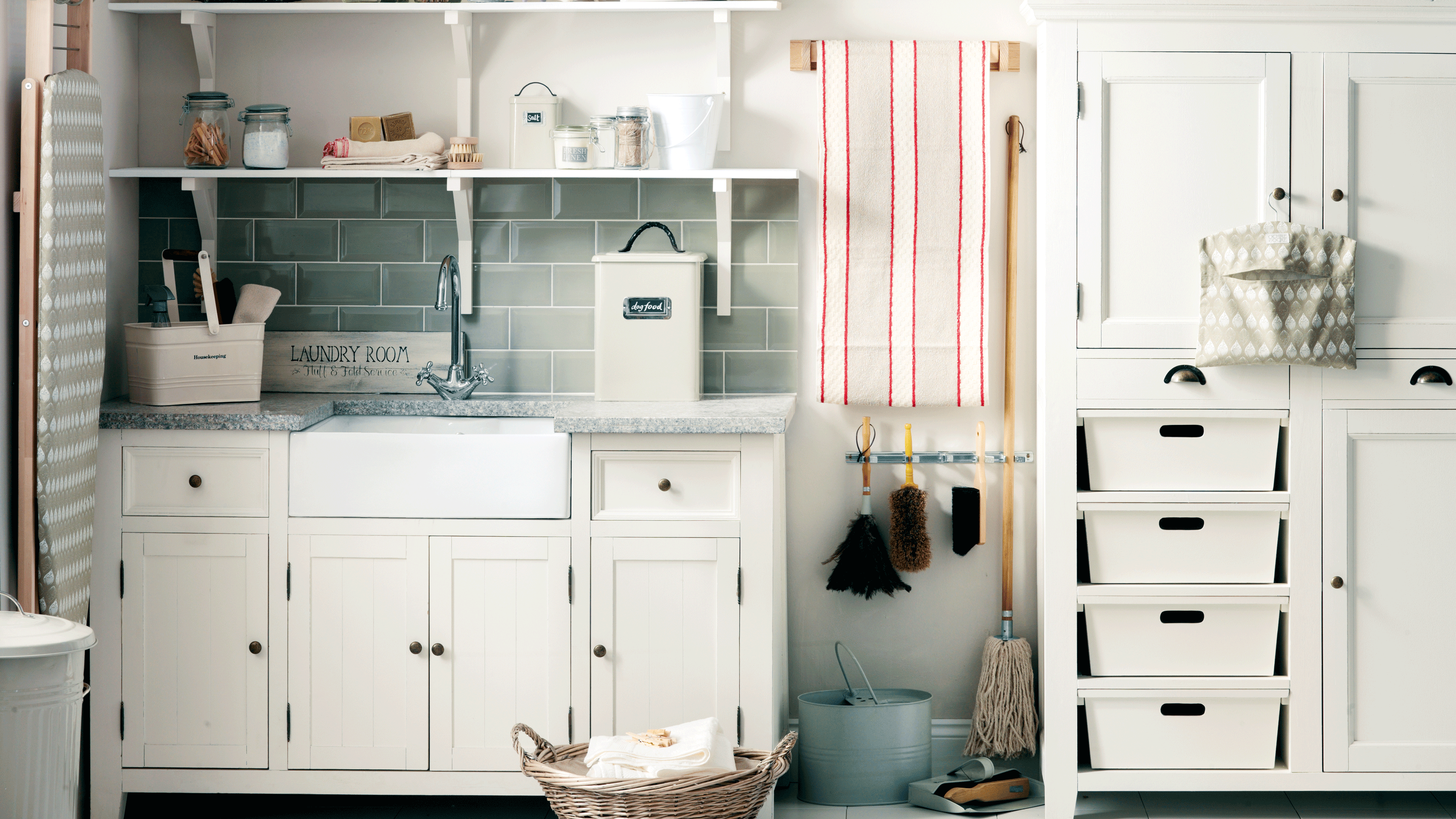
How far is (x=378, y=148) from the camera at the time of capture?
2.97m

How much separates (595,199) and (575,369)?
42 centimetres

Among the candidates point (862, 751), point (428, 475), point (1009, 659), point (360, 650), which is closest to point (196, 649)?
point (360, 650)

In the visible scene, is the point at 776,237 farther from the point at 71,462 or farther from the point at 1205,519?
the point at 71,462

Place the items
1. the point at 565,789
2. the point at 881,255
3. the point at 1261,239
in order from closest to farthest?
1. the point at 565,789
2. the point at 1261,239
3. the point at 881,255

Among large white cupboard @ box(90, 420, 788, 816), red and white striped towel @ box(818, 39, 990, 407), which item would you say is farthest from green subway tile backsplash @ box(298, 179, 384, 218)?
red and white striped towel @ box(818, 39, 990, 407)

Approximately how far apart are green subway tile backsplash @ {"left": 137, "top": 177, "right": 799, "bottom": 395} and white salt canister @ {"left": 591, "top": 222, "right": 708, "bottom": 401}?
204 millimetres

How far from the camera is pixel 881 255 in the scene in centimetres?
306

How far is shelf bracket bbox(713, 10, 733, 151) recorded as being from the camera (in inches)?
118

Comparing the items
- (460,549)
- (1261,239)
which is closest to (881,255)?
(1261,239)

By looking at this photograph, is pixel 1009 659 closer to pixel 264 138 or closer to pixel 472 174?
pixel 472 174

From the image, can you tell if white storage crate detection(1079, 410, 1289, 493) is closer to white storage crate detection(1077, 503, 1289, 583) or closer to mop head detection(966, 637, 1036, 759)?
white storage crate detection(1077, 503, 1289, 583)

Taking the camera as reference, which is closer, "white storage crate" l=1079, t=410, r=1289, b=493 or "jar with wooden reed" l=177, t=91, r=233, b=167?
"white storage crate" l=1079, t=410, r=1289, b=493

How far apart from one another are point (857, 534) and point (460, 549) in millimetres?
972

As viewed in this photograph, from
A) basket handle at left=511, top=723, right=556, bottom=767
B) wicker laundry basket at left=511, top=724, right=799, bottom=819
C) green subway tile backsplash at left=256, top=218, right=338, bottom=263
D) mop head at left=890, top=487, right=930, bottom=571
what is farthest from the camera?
green subway tile backsplash at left=256, top=218, right=338, bottom=263
